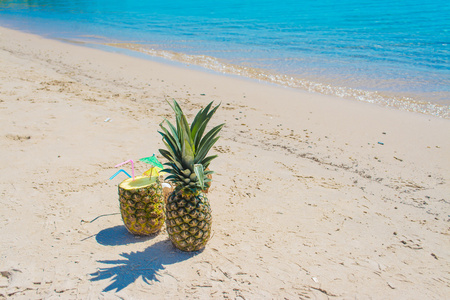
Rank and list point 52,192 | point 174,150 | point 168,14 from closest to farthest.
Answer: point 174,150
point 52,192
point 168,14

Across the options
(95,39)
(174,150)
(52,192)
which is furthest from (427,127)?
(95,39)

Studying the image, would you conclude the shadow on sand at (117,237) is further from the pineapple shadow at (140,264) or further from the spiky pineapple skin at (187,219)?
the spiky pineapple skin at (187,219)

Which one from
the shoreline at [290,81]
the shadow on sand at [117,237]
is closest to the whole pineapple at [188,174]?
the shadow on sand at [117,237]

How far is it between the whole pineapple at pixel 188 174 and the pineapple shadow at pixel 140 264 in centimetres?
20

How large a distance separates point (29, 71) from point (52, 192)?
24.9ft

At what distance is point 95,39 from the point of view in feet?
63.4

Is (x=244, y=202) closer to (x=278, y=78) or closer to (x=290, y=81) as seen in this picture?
(x=290, y=81)

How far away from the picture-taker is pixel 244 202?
4.79 m

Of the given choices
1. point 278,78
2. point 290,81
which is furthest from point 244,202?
point 278,78

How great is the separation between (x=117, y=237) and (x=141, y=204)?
548mm

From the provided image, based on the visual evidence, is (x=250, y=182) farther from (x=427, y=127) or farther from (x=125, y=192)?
(x=427, y=127)

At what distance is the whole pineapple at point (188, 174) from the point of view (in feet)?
11.0

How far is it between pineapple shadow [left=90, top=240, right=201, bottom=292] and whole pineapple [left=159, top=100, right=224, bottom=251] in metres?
0.20

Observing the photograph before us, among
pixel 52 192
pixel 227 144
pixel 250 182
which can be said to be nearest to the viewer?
pixel 52 192
